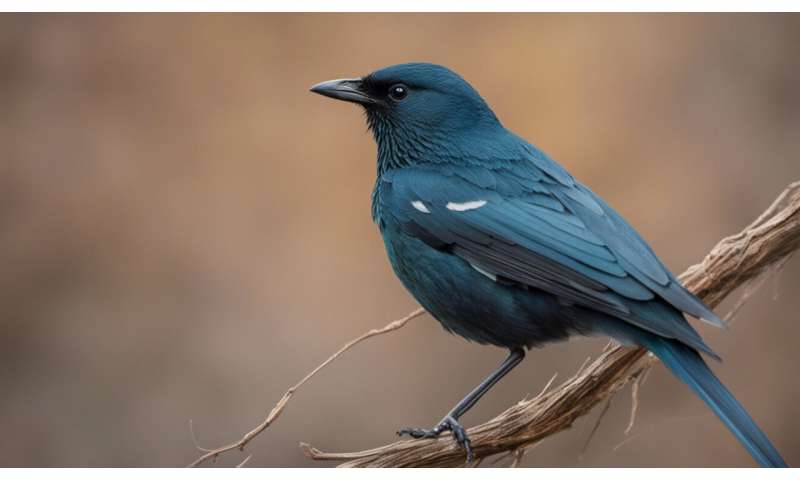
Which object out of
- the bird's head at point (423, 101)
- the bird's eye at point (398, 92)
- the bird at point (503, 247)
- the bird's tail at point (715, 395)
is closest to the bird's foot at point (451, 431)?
the bird at point (503, 247)

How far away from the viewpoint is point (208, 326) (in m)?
4.95

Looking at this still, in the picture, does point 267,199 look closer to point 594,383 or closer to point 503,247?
point 503,247

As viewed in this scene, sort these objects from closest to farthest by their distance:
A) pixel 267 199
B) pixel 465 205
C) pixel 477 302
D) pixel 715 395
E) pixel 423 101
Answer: pixel 715 395 → pixel 477 302 → pixel 465 205 → pixel 423 101 → pixel 267 199

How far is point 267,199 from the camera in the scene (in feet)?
16.5

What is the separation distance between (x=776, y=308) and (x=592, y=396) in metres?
1.32

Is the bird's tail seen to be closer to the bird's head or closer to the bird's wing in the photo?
the bird's wing

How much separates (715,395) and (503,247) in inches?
27.2

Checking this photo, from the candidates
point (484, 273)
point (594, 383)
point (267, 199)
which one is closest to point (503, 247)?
point (484, 273)

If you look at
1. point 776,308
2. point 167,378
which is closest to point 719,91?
point 776,308

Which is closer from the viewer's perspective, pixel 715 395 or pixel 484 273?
pixel 715 395

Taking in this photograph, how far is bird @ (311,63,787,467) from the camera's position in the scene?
9.23 feet

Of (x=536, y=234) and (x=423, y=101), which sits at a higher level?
(x=423, y=101)

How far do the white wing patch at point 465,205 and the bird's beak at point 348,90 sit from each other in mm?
555

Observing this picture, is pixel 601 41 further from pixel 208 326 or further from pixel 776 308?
pixel 208 326
